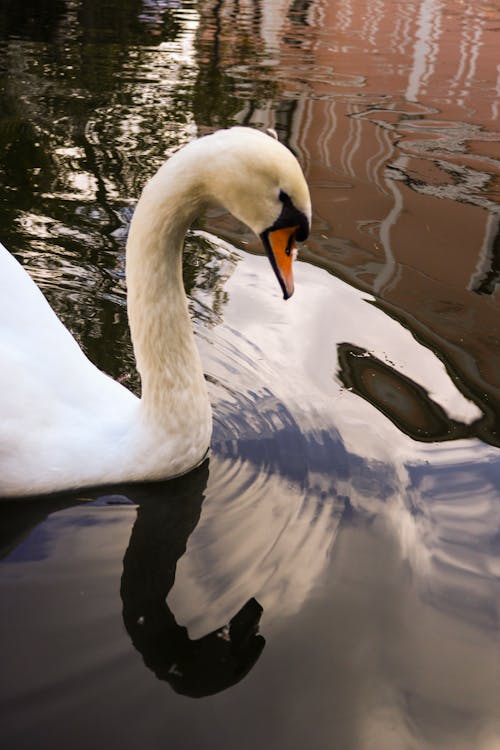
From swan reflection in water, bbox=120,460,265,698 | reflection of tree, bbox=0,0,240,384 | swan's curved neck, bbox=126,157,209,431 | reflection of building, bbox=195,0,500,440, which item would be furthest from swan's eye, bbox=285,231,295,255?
reflection of building, bbox=195,0,500,440

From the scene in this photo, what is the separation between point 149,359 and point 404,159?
4.42 meters

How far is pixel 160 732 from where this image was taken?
2064 mm

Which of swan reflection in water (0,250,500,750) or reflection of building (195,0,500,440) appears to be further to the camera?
reflection of building (195,0,500,440)

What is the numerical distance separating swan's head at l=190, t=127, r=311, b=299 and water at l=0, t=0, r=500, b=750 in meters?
0.88

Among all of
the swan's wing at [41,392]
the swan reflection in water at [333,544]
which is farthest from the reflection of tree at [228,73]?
the swan's wing at [41,392]

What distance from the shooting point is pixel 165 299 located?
2709 millimetres

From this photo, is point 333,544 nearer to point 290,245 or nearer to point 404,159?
point 290,245

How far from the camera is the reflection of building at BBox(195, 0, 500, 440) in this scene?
4.42 metres

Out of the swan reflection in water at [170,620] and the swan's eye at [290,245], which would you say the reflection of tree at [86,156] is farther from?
the swan's eye at [290,245]

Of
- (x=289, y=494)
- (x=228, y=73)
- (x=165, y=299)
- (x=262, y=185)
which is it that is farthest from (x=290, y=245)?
(x=228, y=73)

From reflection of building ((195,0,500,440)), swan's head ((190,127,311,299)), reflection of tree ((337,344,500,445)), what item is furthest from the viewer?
reflection of building ((195,0,500,440))

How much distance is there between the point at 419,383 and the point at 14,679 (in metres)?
2.07

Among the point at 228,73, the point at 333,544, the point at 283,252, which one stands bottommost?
the point at 228,73

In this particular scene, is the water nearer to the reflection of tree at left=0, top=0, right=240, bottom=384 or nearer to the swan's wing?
the reflection of tree at left=0, top=0, right=240, bottom=384
